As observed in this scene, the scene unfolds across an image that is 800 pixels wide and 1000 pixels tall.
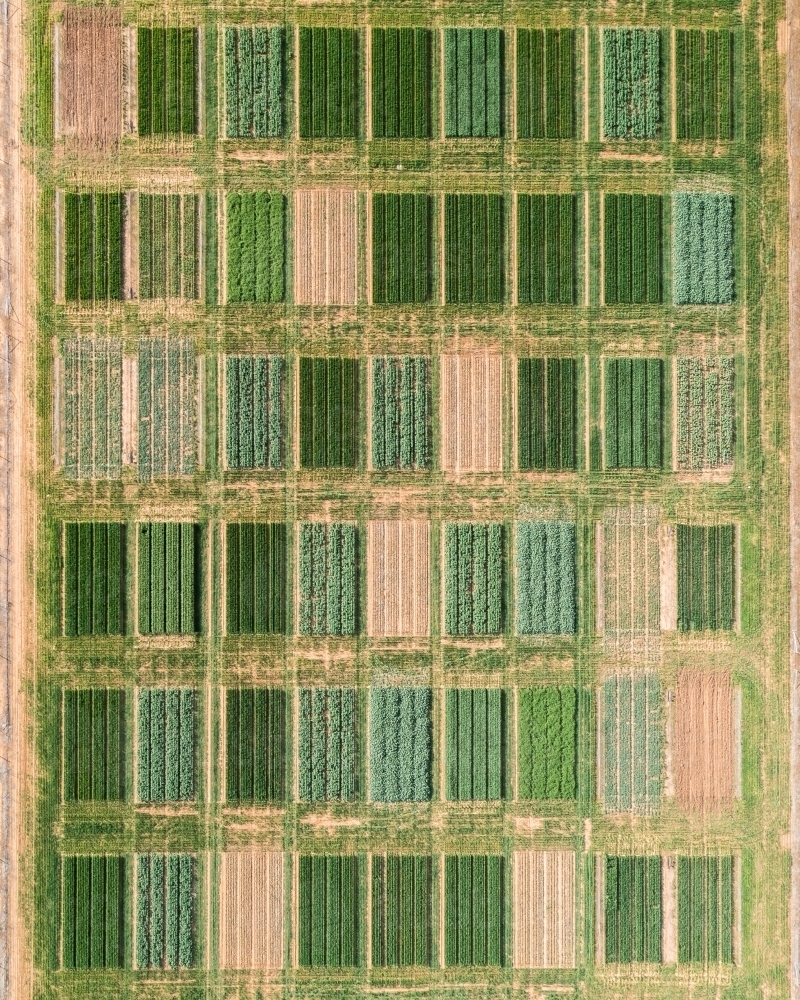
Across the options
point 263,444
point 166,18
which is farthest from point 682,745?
point 166,18

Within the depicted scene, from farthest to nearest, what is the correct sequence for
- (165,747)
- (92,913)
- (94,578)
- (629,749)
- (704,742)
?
(704,742)
(629,749)
(94,578)
(165,747)
(92,913)

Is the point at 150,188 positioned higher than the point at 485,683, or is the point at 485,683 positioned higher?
the point at 150,188

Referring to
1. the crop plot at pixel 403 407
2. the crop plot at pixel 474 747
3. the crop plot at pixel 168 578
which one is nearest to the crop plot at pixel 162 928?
the crop plot at pixel 168 578

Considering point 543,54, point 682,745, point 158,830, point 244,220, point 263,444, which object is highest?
point 543,54

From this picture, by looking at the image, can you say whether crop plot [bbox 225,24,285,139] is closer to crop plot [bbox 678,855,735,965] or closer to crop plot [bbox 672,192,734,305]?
crop plot [bbox 672,192,734,305]

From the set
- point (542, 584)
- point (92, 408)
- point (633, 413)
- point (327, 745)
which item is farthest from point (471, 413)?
point (92, 408)

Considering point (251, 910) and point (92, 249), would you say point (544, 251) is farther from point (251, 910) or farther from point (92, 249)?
point (251, 910)

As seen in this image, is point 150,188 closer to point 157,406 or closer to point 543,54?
point 157,406
